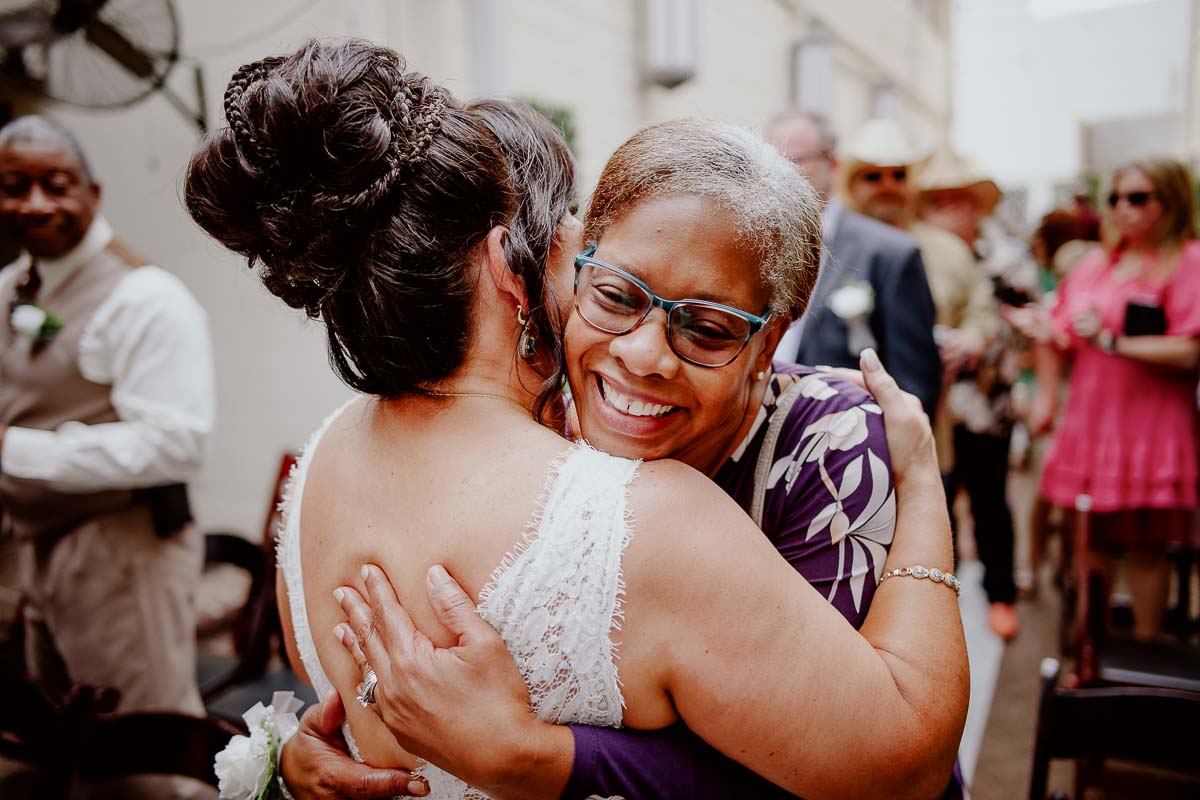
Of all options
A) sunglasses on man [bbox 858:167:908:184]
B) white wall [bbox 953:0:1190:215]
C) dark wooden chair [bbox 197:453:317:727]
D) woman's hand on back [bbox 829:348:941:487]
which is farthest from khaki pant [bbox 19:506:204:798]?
white wall [bbox 953:0:1190:215]

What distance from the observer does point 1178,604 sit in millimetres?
3834

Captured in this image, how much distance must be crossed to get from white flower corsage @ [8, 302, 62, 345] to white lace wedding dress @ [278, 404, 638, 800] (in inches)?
85.8

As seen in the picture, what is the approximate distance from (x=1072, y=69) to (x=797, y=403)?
75.4 ft

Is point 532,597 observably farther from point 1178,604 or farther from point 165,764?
point 1178,604

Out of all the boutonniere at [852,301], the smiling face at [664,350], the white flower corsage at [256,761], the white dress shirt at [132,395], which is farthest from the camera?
the boutonniere at [852,301]

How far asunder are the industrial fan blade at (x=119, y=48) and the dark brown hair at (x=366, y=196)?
9.33ft

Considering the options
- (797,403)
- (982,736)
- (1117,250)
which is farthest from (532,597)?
(1117,250)

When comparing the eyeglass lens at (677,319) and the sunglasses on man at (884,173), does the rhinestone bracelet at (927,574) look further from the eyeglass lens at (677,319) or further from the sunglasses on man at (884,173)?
the sunglasses on man at (884,173)

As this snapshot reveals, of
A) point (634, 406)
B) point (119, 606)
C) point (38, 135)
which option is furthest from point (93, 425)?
point (634, 406)

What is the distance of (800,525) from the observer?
1200 millimetres

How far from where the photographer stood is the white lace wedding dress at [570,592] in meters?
1.00

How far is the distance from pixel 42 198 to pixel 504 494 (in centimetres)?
237

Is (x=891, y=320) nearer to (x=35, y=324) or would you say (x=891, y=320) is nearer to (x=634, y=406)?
(x=634, y=406)

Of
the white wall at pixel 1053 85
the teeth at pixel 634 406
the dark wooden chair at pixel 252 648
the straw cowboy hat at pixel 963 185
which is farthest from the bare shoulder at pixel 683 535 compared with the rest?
the white wall at pixel 1053 85
